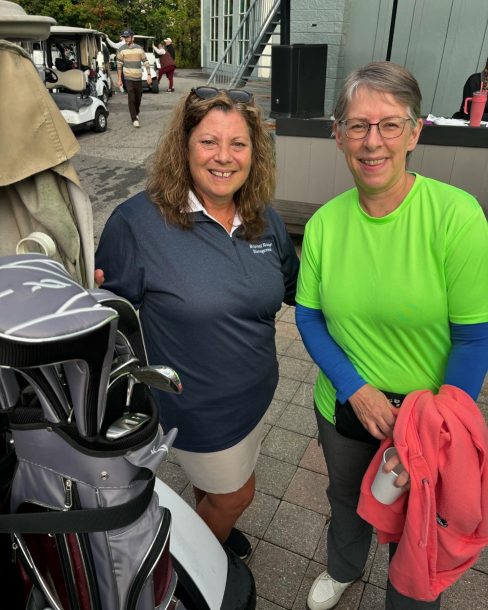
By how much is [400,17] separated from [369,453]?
727cm

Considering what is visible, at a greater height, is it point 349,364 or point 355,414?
point 349,364

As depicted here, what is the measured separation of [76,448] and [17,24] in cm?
126

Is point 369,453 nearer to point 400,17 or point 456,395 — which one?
point 456,395

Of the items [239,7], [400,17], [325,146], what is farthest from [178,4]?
[325,146]

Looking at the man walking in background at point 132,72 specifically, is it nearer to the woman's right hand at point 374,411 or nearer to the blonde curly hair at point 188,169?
the blonde curly hair at point 188,169

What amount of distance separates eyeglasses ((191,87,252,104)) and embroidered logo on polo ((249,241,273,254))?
1.76ft

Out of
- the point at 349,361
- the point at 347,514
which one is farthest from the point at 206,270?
the point at 347,514

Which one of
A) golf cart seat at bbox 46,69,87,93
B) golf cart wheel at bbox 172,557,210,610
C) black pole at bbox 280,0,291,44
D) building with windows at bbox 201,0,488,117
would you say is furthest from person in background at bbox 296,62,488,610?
golf cart seat at bbox 46,69,87,93

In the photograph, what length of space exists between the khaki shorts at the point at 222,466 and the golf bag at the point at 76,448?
82 cm

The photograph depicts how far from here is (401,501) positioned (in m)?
1.58

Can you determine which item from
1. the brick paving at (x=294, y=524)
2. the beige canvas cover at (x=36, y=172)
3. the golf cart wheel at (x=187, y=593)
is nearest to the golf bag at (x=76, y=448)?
the golf cart wheel at (x=187, y=593)

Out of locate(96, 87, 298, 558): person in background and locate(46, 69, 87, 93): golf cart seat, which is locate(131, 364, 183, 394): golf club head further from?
locate(46, 69, 87, 93): golf cart seat

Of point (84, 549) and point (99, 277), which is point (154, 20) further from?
point (84, 549)

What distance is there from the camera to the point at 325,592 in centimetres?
216
